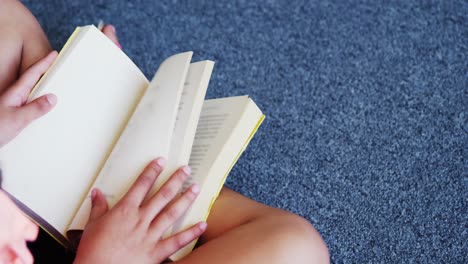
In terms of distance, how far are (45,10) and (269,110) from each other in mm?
468

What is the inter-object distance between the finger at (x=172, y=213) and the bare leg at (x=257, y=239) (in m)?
0.04

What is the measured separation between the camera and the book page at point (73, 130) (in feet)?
1.81

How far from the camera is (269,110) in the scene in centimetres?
89

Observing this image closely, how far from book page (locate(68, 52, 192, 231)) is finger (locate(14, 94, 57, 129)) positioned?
0.28 feet

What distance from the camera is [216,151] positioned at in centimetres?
58

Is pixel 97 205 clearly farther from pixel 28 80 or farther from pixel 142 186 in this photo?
pixel 28 80

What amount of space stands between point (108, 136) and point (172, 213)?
129 millimetres

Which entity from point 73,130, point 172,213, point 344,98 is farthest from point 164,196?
point 344,98

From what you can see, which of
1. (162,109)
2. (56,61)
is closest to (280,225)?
(162,109)

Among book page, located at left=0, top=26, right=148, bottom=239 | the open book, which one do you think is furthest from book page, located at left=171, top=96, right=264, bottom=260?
book page, located at left=0, top=26, right=148, bottom=239

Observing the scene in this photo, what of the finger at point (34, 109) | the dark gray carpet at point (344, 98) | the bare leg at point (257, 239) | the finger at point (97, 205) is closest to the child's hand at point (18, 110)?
the finger at point (34, 109)

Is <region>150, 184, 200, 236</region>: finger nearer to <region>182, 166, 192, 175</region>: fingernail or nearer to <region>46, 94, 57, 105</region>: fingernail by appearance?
<region>182, 166, 192, 175</region>: fingernail

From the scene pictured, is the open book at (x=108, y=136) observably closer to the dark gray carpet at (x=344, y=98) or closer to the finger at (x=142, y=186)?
the finger at (x=142, y=186)

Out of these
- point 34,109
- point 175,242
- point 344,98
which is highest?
point 34,109
